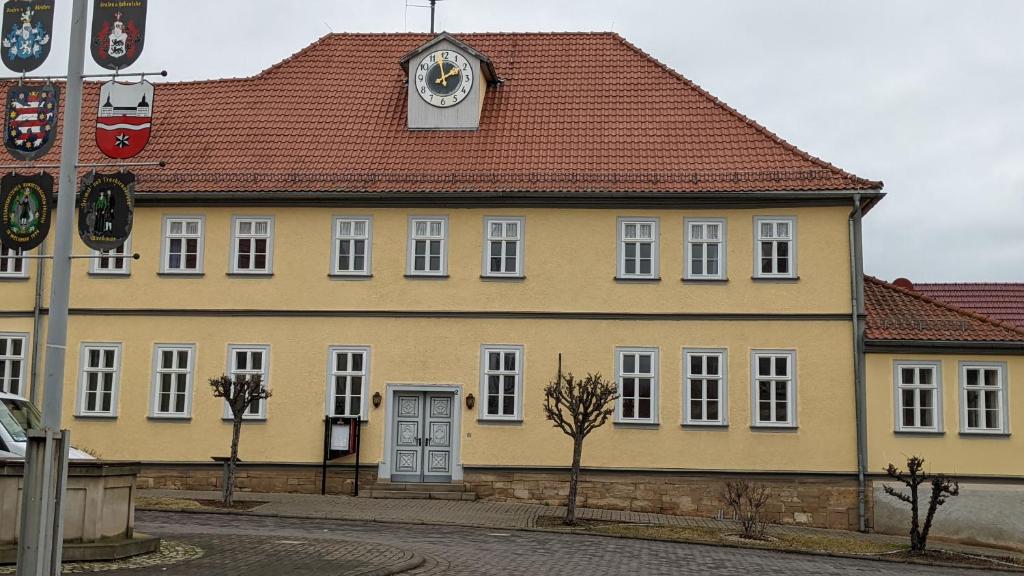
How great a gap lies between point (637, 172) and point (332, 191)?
262 inches

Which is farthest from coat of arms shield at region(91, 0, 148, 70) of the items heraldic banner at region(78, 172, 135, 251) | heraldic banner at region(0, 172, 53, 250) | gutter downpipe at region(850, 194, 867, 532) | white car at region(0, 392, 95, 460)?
gutter downpipe at region(850, 194, 867, 532)

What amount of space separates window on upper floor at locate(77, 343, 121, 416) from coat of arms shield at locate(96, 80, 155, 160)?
1524cm

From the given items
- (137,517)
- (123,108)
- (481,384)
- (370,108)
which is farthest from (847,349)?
(123,108)

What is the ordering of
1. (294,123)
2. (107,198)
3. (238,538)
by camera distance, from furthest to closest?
(294,123), (238,538), (107,198)

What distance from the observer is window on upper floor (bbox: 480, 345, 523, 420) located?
25000 millimetres

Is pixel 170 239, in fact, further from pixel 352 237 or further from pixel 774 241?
pixel 774 241

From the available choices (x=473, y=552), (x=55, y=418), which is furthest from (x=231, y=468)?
(x=55, y=418)

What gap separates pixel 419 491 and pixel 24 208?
1447 centimetres

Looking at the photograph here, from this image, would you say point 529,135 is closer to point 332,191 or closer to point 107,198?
point 332,191

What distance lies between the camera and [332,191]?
25547 mm

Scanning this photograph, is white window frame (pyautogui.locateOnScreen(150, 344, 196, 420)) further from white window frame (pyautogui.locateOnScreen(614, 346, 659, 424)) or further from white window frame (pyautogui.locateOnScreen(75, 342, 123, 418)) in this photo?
white window frame (pyautogui.locateOnScreen(614, 346, 659, 424))

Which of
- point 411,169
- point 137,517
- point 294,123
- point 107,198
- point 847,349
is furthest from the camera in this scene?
point 294,123

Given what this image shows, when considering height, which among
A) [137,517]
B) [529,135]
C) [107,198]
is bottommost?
[137,517]

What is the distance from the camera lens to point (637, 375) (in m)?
24.9
